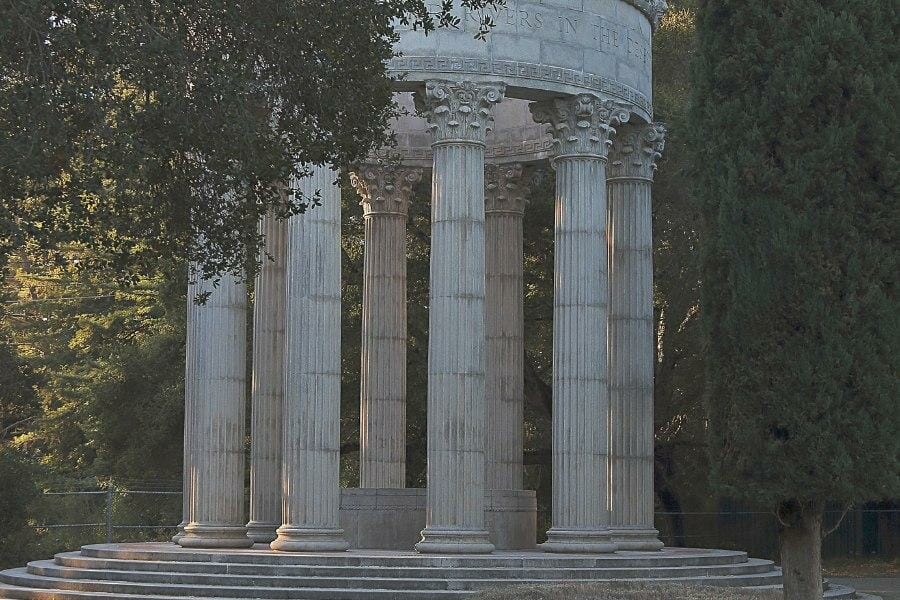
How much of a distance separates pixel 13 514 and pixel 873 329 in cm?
3839

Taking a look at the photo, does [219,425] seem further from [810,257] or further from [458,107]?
[810,257]

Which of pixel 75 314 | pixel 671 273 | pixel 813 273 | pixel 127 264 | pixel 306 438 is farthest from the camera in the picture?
pixel 75 314

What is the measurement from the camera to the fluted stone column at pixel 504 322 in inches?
2291

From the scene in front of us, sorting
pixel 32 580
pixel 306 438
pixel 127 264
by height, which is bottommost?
pixel 32 580

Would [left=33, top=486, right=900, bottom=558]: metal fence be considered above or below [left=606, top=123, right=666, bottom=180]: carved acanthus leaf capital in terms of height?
below

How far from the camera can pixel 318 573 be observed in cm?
4284

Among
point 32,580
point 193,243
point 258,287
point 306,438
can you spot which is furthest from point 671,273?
point 193,243

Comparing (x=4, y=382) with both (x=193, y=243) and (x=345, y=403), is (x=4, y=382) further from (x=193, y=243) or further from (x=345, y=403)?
(x=193, y=243)

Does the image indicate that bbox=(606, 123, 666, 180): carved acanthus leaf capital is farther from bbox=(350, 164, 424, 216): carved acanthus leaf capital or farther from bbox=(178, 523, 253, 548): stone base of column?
bbox=(178, 523, 253, 548): stone base of column

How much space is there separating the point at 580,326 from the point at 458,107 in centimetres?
743

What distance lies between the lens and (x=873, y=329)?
35.0 metres

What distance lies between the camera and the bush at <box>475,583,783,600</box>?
3706cm

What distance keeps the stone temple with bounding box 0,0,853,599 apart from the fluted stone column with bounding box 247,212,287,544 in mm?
63

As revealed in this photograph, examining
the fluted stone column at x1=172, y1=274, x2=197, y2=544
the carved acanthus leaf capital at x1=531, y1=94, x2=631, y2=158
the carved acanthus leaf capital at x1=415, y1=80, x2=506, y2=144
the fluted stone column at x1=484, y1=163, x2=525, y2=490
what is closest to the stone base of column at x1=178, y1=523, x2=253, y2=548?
the fluted stone column at x1=172, y1=274, x2=197, y2=544
